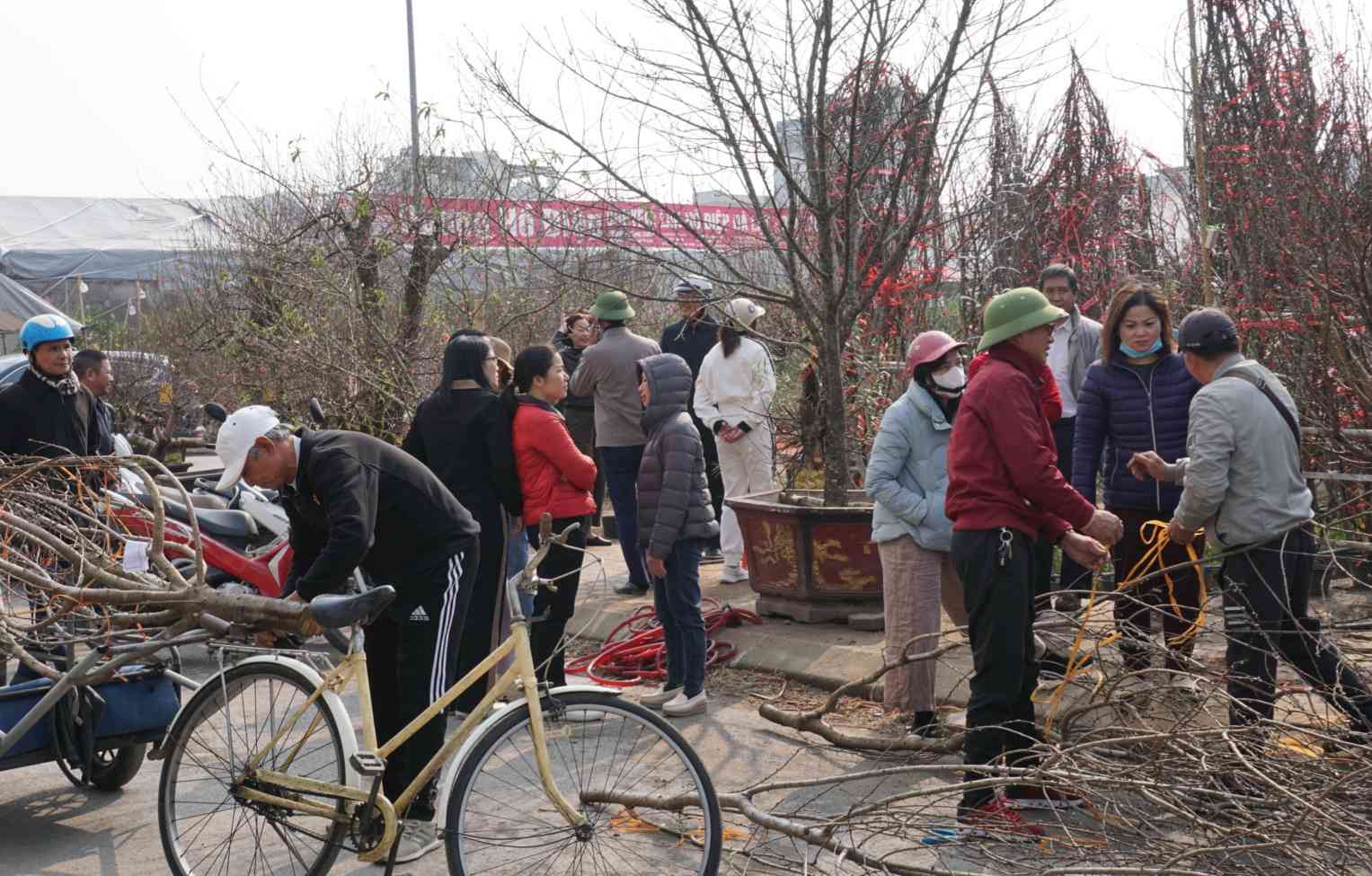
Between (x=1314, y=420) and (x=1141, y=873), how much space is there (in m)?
5.51

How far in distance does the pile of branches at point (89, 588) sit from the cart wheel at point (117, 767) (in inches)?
21.4

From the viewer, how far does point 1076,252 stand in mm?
13781

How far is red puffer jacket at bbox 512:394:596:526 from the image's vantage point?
7012mm

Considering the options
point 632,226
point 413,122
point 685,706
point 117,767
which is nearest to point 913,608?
point 685,706

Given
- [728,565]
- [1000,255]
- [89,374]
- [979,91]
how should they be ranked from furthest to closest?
[1000,255]
[728,565]
[89,374]
[979,91]

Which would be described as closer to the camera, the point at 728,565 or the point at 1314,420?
the point at 1314,420

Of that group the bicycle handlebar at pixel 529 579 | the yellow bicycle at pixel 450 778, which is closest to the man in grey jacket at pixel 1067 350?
the yellow bicycle at pixel 450 778

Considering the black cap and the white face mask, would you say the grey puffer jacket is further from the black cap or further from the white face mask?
the black cap

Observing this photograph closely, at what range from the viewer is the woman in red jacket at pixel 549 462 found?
7.02 metres

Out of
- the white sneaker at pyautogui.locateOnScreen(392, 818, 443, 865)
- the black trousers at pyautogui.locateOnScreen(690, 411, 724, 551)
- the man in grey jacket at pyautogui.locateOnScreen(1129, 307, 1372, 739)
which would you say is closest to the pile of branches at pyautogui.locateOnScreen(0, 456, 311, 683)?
the white sneaker at pyautogui.locateOnScreen(392, 818, 443, 865)

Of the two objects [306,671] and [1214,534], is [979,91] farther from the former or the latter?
[306,671]

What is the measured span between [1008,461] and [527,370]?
2.69 meters

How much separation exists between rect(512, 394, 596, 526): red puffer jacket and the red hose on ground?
4.36 ft

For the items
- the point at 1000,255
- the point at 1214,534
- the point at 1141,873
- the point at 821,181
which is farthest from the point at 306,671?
the point at 1000,255
